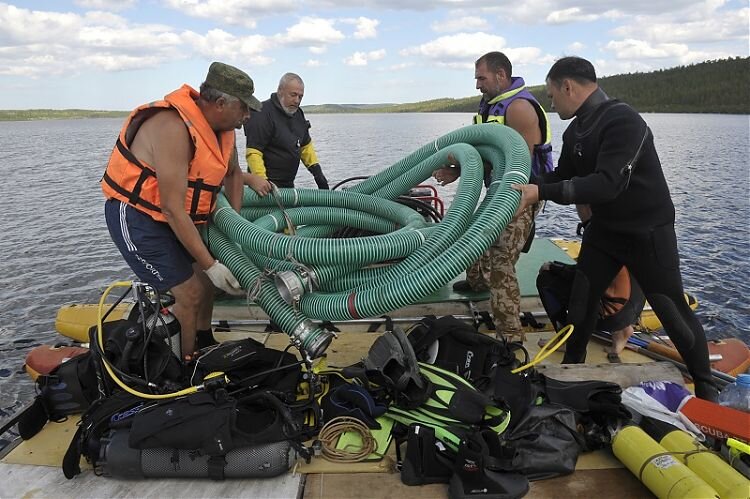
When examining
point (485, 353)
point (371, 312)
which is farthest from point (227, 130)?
point (485, 353)

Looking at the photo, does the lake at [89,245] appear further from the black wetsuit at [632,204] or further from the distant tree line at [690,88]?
the distant tree line at [690,88]

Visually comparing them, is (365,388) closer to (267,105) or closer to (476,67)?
(476,67)

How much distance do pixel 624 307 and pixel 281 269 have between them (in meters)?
2.57

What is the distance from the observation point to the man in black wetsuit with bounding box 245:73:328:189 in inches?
208

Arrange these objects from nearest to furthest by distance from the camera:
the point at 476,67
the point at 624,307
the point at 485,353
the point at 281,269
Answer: the point at 485,353 → the point at 281,269 → the point at 624,307 → the point at 476,67

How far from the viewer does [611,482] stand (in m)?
2.62

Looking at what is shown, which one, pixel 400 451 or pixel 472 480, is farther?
pixel 400 451

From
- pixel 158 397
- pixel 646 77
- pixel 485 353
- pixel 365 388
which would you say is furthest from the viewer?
pixel 646 77

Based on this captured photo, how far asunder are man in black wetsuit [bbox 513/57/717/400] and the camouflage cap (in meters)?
1.84

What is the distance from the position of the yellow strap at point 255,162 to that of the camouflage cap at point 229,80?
1987 mm

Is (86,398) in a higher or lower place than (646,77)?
lower

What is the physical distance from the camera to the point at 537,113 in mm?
4285

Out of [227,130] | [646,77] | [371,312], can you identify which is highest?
[646,77]

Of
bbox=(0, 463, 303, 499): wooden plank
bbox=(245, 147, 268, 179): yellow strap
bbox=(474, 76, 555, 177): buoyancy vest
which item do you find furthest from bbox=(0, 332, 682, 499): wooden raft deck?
bbox=(245, 147, 268, 179): yellow strap
